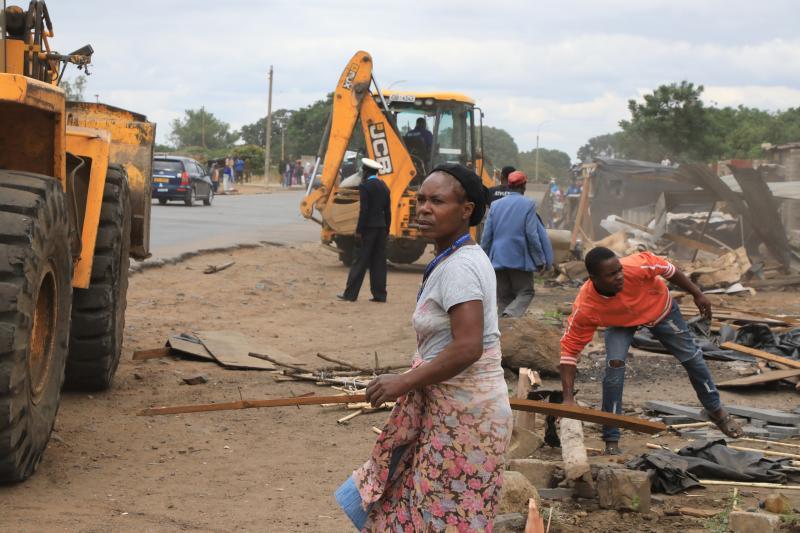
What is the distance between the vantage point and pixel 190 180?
35.5 m

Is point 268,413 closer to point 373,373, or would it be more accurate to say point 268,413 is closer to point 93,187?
point 373,373

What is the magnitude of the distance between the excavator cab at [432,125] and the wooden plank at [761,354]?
29.1 feet

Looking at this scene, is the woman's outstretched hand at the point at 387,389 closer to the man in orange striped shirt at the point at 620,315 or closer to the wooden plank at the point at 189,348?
the man in orange striped shirt at the point at 620,315

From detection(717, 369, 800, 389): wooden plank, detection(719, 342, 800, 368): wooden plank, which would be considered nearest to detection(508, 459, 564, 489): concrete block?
detection(717, 369, 800, 389): wooden plank

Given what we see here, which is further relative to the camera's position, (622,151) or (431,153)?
(622,151)

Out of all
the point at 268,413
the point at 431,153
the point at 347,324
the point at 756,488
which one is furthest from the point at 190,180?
the point at 756,488

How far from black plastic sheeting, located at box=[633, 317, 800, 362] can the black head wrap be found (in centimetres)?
802

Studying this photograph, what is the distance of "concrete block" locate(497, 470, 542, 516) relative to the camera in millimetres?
5371

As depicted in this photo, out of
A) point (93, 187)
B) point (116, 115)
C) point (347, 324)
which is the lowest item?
point (347, 324)

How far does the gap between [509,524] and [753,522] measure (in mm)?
1107

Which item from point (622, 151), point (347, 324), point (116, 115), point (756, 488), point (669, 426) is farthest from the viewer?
point (622, 151)

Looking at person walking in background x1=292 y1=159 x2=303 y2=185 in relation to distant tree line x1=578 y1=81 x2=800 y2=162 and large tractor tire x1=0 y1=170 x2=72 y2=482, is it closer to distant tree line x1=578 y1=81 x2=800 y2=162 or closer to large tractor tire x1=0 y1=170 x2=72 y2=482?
distant tree line x1=578 y1=81 x2=800 y2=162

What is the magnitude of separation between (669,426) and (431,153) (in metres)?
12.0

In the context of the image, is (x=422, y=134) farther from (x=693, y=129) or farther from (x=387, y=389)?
(x=693, y=129)
